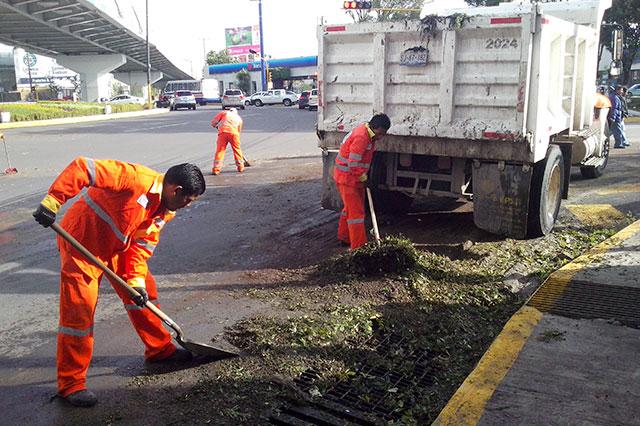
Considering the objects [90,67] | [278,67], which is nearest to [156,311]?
[90,67]

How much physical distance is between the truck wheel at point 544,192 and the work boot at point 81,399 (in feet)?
16.1

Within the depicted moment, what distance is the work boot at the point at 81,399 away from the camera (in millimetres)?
3393

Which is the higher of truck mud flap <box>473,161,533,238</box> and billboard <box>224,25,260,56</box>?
billboard <box>224,25,260,56</box>

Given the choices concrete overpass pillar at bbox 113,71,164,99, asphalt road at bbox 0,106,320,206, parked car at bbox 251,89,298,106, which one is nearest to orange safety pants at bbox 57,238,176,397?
asphalt road at bbox 0,106,320,206

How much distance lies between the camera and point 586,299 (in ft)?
16.1

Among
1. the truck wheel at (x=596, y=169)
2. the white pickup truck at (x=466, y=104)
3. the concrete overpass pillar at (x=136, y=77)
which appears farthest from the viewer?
the concrete overpass pillar at (x=136, y=77)

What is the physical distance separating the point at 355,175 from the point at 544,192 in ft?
6.94

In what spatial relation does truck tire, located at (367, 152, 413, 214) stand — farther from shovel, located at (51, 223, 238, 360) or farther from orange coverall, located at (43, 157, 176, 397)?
orange coverall, located at (43, 157, 176, 397)

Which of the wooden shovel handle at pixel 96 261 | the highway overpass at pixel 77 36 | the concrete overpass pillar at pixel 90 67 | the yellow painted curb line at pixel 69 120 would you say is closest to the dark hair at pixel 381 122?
the wooden shovel handle at pixel 96 261

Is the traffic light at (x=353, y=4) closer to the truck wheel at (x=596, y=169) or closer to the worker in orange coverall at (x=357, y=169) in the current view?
the truck wheel at (x=596, y=169)

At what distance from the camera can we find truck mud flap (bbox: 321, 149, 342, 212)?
7.23 meters

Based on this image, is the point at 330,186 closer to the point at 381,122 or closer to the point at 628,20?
the point at 381,122

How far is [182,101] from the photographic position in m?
46.8

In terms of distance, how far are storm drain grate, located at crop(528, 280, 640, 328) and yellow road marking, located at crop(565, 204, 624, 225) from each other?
286cm
